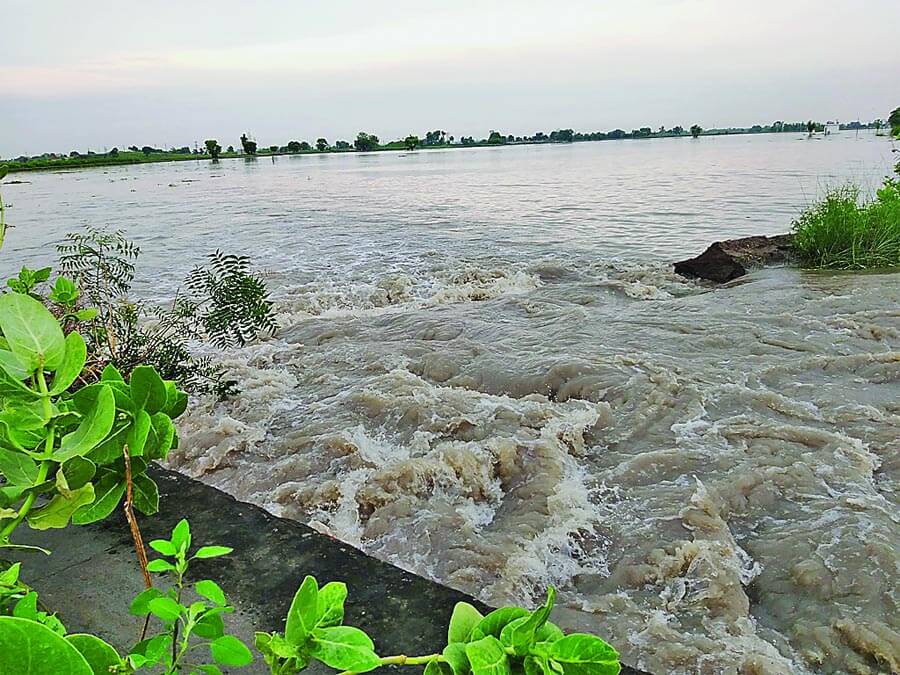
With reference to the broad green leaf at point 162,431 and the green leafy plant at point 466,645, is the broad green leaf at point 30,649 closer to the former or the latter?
the green leafy plant at point 466,645

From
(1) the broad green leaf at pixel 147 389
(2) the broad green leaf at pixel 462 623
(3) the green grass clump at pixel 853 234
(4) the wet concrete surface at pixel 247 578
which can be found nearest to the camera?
(2) the broad green leaf at pixel 462 623

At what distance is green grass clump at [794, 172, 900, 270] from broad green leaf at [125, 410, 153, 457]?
41.7 feet

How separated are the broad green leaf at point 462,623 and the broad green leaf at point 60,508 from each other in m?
0.52

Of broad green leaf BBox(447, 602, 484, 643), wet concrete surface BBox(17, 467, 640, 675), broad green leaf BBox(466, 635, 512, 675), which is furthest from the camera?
wet concrete surface BBox(17, 467, 640, 675)

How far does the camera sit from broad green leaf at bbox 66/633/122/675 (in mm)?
634

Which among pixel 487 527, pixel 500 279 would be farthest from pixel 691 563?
pixel 500 279

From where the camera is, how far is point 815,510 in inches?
157

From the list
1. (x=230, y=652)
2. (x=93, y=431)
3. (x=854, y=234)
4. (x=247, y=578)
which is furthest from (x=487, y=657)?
(x=854, y=234)

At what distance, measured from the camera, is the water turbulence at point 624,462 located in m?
3.20

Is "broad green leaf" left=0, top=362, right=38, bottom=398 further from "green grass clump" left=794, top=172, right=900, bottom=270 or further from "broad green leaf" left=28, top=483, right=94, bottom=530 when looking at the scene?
"green grass clump" left=794, top=172, right=900, bottom=270

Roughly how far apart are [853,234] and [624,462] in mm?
9342

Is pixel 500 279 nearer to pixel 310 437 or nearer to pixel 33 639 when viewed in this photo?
pixel 310 437

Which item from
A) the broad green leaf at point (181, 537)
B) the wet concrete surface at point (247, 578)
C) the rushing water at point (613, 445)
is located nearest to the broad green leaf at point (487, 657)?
the broad green leaf at point (181, 537)

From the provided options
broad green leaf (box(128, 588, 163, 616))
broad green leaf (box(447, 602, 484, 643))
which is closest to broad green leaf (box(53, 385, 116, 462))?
broad green leaf (box(128, 588, 163, 616))
